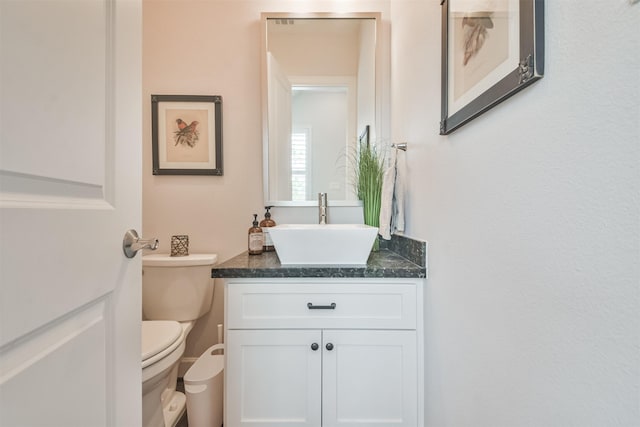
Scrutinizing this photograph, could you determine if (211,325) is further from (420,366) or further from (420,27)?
(420,27)

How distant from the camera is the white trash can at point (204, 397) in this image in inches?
46.8

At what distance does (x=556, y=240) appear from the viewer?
0.45 m

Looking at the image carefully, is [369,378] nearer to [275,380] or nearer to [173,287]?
[275,380]

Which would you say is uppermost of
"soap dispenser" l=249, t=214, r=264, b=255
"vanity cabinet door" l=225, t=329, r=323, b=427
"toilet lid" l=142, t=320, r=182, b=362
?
"soap dispenser" l=249, t=214, r=264, b=255

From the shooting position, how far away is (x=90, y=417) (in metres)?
0.45

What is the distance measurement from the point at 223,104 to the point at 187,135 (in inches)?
11.0

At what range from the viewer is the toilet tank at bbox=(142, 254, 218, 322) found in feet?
4.86

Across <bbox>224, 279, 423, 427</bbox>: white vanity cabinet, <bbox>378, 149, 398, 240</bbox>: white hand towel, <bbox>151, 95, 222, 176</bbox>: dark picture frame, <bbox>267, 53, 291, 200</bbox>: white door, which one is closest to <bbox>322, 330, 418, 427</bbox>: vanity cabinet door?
<bbox>224, 279, 423, 427</bbox>: white vanity cabinet

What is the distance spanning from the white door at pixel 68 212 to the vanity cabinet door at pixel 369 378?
66cm

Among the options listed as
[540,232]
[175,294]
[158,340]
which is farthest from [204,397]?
[540,232]

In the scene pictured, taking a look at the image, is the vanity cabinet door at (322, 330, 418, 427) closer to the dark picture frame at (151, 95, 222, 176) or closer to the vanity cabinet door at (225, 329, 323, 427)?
the vanity cabinet door at (225, 329, 323, 427)

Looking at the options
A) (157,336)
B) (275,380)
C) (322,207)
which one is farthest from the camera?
(322,207)

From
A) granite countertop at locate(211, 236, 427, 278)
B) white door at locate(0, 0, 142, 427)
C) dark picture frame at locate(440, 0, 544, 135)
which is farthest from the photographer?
granite countertop at locate(211, 236, 427, 278)

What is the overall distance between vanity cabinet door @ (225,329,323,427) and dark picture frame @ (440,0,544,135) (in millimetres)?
923
